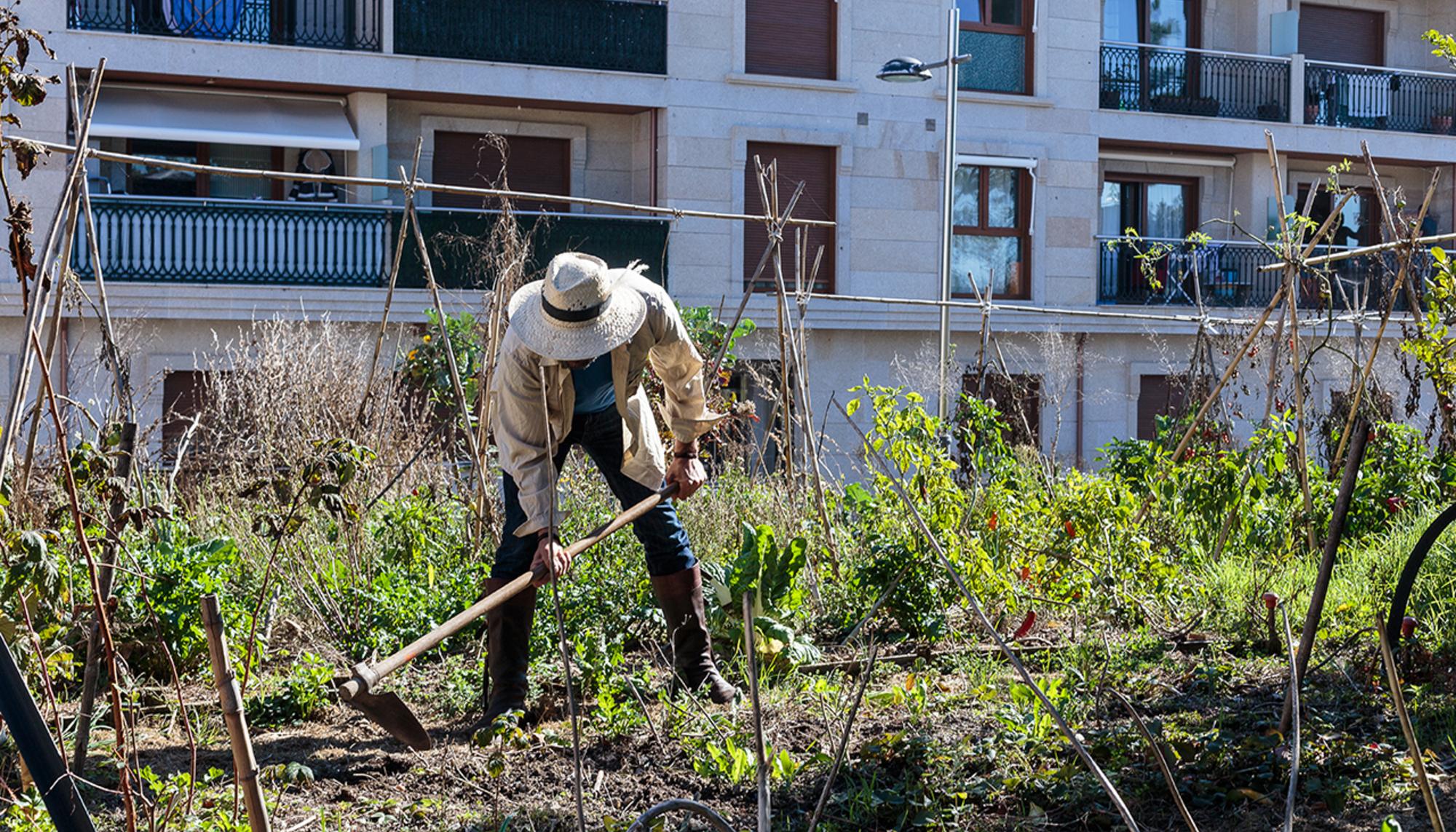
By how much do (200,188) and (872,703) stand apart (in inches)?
596

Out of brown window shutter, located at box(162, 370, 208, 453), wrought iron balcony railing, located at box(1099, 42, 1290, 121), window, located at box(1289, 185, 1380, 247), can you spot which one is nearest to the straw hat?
brown window shutter, located at box(162, 370, 208, 453)

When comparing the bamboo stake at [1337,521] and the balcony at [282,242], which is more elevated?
the balcony at [282,242]

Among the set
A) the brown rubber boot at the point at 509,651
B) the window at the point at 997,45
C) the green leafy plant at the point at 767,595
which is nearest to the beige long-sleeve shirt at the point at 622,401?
the brown rubber boot at the point at 509,651

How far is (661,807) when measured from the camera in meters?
2.20

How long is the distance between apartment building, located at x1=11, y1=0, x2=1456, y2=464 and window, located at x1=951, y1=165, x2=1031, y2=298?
0.04 meters

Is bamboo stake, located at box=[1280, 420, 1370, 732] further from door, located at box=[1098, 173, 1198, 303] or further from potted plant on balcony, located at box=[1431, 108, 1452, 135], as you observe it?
potted plant on balcony, located at box=[1431, 108, 1452, 135]

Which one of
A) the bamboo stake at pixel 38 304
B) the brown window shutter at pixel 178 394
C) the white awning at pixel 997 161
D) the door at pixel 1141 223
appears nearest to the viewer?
the bamboo stake at pixel 38 304

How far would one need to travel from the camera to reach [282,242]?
16.9m

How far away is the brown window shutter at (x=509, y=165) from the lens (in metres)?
18.2

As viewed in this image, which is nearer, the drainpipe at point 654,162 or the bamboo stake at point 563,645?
the bamboo stake at point 563,645

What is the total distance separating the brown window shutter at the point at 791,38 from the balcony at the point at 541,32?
5.00ft

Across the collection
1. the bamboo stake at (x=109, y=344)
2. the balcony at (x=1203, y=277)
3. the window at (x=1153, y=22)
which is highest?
the window at (x=1153, y=22)

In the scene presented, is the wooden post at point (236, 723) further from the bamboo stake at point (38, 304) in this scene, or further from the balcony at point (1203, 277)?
the balcony at point (1203, 277)

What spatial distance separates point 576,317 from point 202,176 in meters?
14.9
